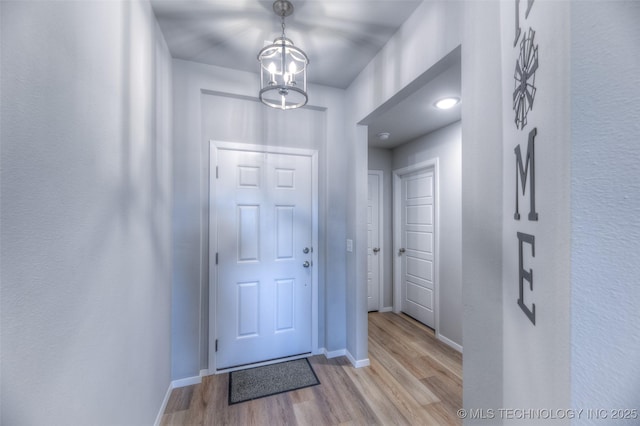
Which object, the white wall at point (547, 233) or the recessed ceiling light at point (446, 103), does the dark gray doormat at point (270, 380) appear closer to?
the white wall at point (547, 233)

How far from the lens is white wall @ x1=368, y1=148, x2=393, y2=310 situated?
383 cm

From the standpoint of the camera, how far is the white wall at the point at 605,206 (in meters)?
0.46

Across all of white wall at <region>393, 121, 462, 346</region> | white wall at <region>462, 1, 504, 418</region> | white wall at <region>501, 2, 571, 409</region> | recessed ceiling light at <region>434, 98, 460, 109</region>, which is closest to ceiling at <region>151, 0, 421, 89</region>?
white wall at <region>462, 1, 504, 418</region>

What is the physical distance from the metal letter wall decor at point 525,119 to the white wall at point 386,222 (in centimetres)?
297

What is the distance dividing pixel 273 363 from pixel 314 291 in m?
0.74

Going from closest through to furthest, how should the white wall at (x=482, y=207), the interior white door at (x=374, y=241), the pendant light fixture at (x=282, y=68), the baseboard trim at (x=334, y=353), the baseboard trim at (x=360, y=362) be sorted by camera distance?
the white wall at (x=482, y=207) → the pendant light fixture at (x=282, y=68) → the baseboard trim at (x=360, y=362) → the baseboard trim at (x=334, y=353) → the interior white door at (x=374, y=241)

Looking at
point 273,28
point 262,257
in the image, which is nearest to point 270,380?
point 262,257

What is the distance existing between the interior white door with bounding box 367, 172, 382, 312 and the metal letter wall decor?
291cm

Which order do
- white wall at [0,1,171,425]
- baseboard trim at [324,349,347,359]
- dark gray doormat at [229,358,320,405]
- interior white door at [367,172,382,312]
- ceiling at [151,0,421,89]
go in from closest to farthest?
white wall at [0,1,171,425] → ceiling at [151,0,421,89] → dark gray doormat at [229,358,320,405] → baseboard trim at [324,349,347,359] → interior white door at [367,172,382,312]

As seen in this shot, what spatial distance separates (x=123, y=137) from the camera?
1.19m

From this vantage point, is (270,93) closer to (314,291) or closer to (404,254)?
(314,291)

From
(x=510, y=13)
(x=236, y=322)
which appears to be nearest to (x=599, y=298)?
(x=510, y=13)

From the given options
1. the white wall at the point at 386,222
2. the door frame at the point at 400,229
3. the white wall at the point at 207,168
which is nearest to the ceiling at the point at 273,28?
the white wall at the point at 207,168

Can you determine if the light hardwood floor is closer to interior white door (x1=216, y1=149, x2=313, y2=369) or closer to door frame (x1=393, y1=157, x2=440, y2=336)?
interior white door (x1=216, y1=149, x2=313, y2=369)
